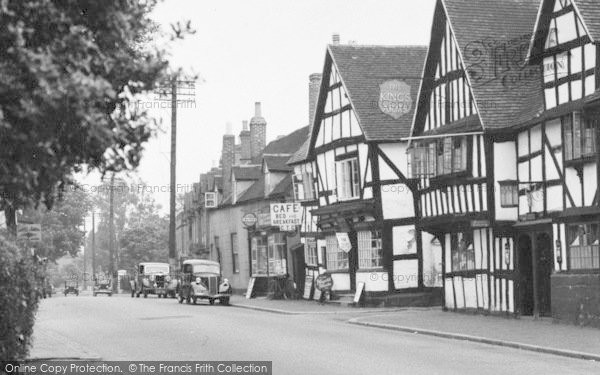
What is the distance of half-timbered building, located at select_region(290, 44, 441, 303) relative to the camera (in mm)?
40219

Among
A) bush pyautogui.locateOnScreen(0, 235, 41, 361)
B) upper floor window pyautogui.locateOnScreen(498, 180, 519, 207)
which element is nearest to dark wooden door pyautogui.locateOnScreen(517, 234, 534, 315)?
upper floor window pyautogui.locateOnScreen(498, 180, 519, 207)

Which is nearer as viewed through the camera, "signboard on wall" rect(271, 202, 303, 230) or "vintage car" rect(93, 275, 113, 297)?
"signboard on wall" rect(271, 202, 303, 230)

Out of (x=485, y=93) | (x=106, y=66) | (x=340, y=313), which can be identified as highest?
(x=485, y=93)

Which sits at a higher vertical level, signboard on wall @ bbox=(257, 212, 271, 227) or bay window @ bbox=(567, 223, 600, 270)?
signboard on wall @ bbox=(257, 212, 271, 227)

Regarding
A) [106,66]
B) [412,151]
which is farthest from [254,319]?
[106,66]

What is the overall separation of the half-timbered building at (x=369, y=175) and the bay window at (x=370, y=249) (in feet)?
0.13

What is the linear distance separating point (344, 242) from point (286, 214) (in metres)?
5.81

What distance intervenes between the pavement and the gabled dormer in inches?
250

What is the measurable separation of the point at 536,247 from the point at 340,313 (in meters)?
9.26

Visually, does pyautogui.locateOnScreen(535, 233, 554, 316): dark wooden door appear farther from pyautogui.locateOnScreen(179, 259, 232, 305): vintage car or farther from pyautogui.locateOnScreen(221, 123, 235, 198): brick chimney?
pyautogui.locateOnScreen(221, 123, 235, 198): brick chimney

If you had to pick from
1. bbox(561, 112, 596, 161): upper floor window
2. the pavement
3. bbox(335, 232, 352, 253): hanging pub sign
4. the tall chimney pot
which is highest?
the tall chimney pot

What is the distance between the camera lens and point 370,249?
134 ft

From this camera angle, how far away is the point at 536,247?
1168 inches

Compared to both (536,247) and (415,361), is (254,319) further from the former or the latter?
(415,361)
